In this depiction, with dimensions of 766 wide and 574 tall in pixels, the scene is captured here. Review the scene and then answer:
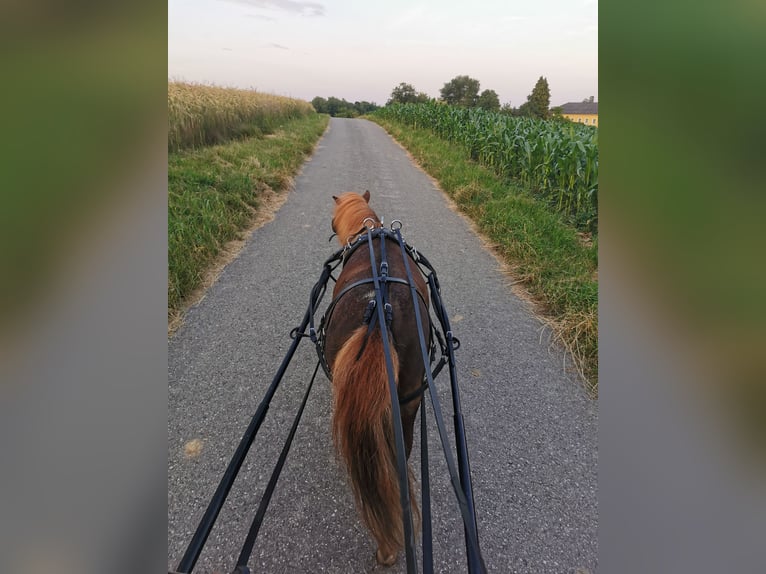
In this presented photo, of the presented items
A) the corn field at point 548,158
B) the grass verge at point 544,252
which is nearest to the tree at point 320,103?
the corn field at point 548,158

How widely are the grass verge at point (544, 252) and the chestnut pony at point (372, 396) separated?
2011mm

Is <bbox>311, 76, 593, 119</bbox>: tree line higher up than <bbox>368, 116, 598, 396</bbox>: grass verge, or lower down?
higher up

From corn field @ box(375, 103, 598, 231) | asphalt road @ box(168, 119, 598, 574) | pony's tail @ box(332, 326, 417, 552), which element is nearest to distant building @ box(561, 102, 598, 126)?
pony's tail @ box(332, 326, 417, 552)

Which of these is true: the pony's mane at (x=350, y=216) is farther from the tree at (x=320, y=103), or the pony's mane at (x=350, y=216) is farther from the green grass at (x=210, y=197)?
the tree at (x=320, y=103)

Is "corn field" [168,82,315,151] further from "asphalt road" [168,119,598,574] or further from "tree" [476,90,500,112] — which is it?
"tree" [476,90,500,112]

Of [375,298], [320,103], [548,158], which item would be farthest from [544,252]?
[320,103]

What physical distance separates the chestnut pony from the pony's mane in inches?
43.5

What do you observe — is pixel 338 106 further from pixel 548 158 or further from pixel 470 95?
pixel 548 158

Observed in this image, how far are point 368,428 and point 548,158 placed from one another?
23.5 ft

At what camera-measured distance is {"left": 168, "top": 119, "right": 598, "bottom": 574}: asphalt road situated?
2.04 meters

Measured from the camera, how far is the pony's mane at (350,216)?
122 inches

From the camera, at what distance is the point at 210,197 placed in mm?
5938
